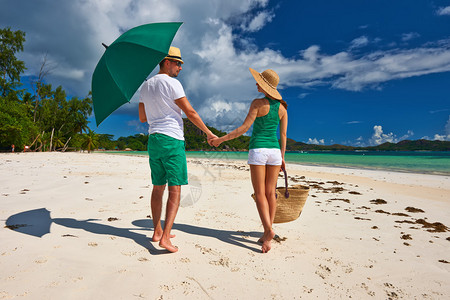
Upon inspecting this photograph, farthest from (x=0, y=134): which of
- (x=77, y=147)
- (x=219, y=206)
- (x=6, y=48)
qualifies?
(x=219, y=206)

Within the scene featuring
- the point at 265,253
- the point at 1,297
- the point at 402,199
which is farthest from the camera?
the point at 402,199

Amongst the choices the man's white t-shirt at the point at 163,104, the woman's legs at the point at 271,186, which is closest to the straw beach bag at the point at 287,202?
the woman's legs at the point at 271,186

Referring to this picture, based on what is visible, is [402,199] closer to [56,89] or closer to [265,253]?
[265,253]

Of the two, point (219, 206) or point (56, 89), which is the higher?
point (56, 89)

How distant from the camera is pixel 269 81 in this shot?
295 centimetres

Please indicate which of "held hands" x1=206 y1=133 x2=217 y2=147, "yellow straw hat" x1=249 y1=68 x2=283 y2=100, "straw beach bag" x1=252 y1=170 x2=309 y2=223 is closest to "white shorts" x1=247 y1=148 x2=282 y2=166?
"straw beach bag" x1=252 y1=170 x2=309 y2=223

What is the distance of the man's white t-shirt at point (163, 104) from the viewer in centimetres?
258

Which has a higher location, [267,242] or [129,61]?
[129,61]

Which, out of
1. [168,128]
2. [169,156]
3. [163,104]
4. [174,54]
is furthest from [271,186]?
[174,54]

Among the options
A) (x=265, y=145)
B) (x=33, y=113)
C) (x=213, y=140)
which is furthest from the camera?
(x=33, y=113)

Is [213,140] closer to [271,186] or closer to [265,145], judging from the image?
[265,145]

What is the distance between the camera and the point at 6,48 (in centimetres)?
2894

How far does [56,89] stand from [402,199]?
178 ft

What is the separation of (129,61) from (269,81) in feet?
5.56
